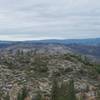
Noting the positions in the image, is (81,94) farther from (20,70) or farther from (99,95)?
(20,70)

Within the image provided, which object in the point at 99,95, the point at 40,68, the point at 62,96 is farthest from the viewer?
the point at 40,68

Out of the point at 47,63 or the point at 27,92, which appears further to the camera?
the point at 47,63

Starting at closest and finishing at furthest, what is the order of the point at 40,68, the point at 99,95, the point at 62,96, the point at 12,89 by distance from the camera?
1. the point at 62,96
2. the point at 99,95
3. the point at 12,89
4. the point at 40,68

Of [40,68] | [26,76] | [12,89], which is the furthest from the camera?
[40,68]

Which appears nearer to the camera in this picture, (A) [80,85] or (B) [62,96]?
(B) [62,96]

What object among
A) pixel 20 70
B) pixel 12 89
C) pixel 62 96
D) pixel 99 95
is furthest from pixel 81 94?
pixel 20 70

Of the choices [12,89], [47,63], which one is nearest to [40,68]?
[47,63]

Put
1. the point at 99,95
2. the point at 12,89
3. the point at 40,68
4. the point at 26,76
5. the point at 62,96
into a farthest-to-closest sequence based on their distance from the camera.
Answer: the point at 40,68 < the point at 26,76 < the point at 12,89 < the point at 99,95 < the point at 62,96

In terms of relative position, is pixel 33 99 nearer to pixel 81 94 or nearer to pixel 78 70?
pixel 81 94

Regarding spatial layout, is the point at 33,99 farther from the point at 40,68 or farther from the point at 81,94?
the point at 40,68
